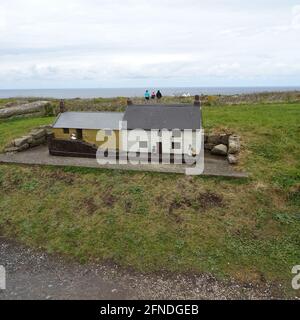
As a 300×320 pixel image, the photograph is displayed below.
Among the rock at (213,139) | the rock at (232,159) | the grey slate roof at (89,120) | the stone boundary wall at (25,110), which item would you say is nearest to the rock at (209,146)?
the rock at (213,139)

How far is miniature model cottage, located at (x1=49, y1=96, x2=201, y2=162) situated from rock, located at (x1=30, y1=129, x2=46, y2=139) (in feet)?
10.3

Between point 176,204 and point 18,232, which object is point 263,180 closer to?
point 176,204

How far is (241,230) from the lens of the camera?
15875mm

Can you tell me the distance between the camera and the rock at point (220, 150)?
22.2m

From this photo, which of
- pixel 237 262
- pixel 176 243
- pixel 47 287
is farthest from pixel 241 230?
pixel 47 287

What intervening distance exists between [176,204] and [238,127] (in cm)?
1035

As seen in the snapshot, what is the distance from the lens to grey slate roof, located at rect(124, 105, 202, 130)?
843 inches

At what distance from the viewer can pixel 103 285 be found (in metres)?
13.6

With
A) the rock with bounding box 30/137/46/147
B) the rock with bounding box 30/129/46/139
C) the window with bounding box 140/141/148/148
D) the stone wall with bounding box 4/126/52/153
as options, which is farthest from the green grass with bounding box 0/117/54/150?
the window with bounding box 140/141/148/148

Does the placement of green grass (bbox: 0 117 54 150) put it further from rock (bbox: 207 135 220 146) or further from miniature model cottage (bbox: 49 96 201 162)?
rock (bbox: 207 135 220 146)

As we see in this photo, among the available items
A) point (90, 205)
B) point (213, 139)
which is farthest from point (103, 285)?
point (213, 139)

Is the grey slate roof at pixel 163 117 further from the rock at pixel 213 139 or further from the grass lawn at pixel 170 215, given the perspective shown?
the grass lawn at pixel 170 215

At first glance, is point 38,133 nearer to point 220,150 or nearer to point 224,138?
point 220,150

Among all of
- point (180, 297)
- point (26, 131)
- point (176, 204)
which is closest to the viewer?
point (180, 297)
